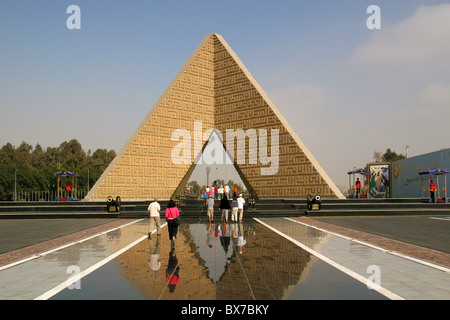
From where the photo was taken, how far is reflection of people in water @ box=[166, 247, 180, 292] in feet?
16.9

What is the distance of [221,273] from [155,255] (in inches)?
87.3

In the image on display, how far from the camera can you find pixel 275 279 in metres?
5.47

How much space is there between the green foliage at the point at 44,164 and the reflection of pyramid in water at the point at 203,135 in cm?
3160

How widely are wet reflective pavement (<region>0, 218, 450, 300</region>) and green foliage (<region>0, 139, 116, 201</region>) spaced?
48.9 m

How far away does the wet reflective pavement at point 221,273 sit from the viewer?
4.73 metres

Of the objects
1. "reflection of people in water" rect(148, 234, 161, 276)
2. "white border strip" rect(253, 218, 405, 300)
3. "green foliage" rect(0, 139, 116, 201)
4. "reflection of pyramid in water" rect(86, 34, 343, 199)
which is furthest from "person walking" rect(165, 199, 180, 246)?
"green foliage" rect(0, 139, 116, 201)

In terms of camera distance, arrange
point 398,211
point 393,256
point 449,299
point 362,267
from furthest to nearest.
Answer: point 398,211 → point 393,256 → point 362,267 → point 449,299

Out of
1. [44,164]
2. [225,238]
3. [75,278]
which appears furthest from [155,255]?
[44,164]

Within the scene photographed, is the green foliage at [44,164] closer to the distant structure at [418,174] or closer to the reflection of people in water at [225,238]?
the distant structure at [418,174]

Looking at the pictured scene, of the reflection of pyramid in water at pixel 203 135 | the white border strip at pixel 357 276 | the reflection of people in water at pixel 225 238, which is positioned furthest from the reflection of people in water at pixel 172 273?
the reflection of pyramid in water at pixel 203 135

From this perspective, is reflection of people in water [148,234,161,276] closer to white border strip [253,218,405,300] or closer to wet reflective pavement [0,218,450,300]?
wet reflective pavement [0,218,450,300]
